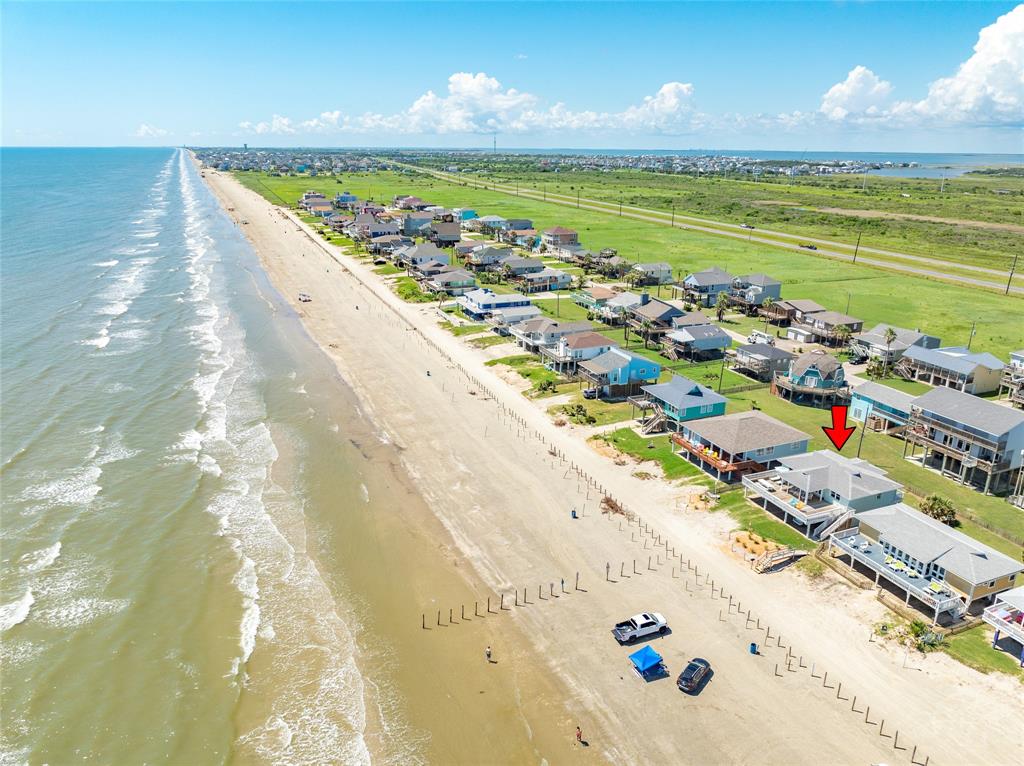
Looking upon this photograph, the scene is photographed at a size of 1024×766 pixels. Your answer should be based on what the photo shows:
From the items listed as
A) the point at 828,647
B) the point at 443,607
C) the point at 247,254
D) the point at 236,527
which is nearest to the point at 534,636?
the point at 443,607

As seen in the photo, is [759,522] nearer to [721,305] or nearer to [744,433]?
[744,433]

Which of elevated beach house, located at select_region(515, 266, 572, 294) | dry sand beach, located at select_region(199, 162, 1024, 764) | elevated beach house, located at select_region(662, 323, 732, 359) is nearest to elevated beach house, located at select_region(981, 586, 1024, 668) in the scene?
dry sand beach, located at select_region(199, 162, 1024, 764)

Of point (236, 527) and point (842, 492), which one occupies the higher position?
point (842, 492)

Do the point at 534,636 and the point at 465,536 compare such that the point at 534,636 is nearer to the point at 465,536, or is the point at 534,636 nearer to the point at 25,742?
the point at 465,536

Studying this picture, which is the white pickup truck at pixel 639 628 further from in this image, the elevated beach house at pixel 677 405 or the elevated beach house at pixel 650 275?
the elevated beach house at pixel 650 275

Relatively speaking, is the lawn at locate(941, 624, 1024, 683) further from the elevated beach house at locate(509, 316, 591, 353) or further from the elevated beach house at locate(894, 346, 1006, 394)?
the elevated beach house at locate(509, 316, 591, 353)

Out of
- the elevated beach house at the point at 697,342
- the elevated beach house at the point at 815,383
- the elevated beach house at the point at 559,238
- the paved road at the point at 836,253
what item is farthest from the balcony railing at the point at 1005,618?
the elevated beach house at the point at 559,238
